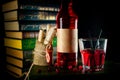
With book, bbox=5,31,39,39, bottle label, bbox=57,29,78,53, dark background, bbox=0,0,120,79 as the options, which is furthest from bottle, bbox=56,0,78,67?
book, bbox=5,31,39,39

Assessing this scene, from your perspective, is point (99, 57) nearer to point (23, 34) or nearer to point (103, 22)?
point (103, 22)

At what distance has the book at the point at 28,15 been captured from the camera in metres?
1.62

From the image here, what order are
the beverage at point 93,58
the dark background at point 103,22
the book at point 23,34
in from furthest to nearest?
the book at point 23,34, the dark background at point 103,22, the beverage at point 93,58

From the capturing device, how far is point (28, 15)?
1.64 metres

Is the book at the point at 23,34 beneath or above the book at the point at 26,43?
above

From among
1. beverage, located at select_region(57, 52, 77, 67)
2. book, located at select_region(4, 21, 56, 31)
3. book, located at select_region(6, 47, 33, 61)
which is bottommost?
book, located at select_region(6, 47, 33, 61)

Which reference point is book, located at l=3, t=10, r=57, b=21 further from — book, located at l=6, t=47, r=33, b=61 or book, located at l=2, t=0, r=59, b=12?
book, located at l=6, t=47, r=33, b=61

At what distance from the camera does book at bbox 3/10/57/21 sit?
1623 millimetres

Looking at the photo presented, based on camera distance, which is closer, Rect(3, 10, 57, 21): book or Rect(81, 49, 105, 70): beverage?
Rect(81, 49, 105, 70): beverage

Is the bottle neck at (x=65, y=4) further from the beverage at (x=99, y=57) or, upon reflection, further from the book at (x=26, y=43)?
the book at (x=26, y=43)

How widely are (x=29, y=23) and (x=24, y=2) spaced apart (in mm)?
170

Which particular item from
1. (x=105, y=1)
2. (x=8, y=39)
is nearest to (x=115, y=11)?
(x=105, y=1)

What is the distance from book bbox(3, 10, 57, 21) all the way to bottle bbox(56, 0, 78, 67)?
753mm

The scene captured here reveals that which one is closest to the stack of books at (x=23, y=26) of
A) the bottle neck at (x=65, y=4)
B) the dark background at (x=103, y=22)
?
the dark background at (x=103, y=22)
